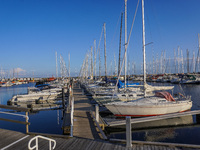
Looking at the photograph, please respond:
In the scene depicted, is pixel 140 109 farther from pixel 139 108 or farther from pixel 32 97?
pixel 32 97

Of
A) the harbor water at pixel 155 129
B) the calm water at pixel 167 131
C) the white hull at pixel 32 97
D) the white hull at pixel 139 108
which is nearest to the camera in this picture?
the calm water at pixel 167 131

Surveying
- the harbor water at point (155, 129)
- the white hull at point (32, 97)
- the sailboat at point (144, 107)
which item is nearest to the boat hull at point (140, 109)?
the sailboat at point (144, 107)

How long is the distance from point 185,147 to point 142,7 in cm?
1604

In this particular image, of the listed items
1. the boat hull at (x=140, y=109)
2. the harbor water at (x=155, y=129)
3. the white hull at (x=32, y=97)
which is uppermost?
the boat hull at (x=140, y=109)

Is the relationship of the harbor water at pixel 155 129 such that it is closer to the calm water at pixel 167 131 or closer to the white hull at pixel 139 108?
the calm water at pixel 167 131

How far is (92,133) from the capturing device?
930 cm

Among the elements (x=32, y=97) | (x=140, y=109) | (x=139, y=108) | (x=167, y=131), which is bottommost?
(x=167, y=131)

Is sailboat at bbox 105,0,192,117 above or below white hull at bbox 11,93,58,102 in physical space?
above

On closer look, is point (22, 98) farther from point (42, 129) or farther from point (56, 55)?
point (56, 55)

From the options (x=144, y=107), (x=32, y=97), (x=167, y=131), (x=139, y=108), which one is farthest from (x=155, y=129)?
(x=32, y=97)

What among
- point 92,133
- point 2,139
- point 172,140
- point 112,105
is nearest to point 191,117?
point 172,140

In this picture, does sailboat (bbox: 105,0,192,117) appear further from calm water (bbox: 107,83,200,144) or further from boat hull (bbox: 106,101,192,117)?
calm water (bbox: 107,83,200,144)

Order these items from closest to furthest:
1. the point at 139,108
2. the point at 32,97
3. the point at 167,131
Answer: the point at 167,131 → the point at 139,108 → the point at 32,97

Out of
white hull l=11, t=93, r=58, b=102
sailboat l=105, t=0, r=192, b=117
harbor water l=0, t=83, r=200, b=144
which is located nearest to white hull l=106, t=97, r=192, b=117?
sailboat l=105, t=0, r=192, b=117
